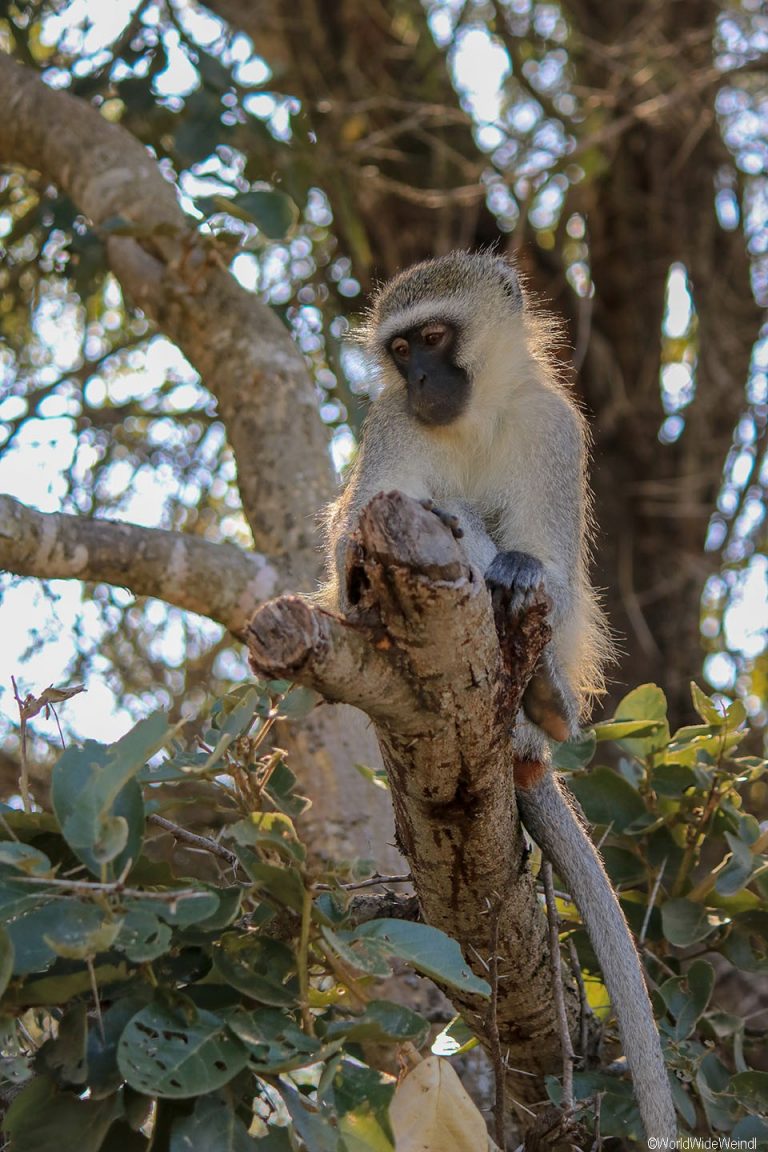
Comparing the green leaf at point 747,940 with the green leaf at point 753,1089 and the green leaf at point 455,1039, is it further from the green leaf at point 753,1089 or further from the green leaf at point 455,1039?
the green leaf at point 455,1039

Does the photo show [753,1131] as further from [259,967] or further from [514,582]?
[514,582]

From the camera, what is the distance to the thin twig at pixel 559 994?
95.3 inches

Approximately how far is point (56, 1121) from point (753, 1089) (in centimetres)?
147

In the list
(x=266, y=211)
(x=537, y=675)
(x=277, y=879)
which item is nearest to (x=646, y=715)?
(x=537, y=675)

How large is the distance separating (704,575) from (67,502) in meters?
3.37

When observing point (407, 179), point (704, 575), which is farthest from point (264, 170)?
point (704, 575)

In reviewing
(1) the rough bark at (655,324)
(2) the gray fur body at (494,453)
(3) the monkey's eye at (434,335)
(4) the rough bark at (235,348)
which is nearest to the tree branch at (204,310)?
(4) the rough bark at (235,348)

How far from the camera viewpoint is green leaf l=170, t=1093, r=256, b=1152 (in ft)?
5.98

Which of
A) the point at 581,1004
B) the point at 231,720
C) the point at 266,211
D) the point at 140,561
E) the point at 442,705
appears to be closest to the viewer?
the point at 231,720

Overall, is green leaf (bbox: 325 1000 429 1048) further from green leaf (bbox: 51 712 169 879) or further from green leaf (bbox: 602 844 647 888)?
green leaf (bbox: 602 844 647 888)

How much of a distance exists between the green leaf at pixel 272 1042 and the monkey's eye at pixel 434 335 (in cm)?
232

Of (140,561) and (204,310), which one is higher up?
(204,310)

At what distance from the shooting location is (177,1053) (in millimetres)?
1810

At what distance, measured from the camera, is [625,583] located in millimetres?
6590
